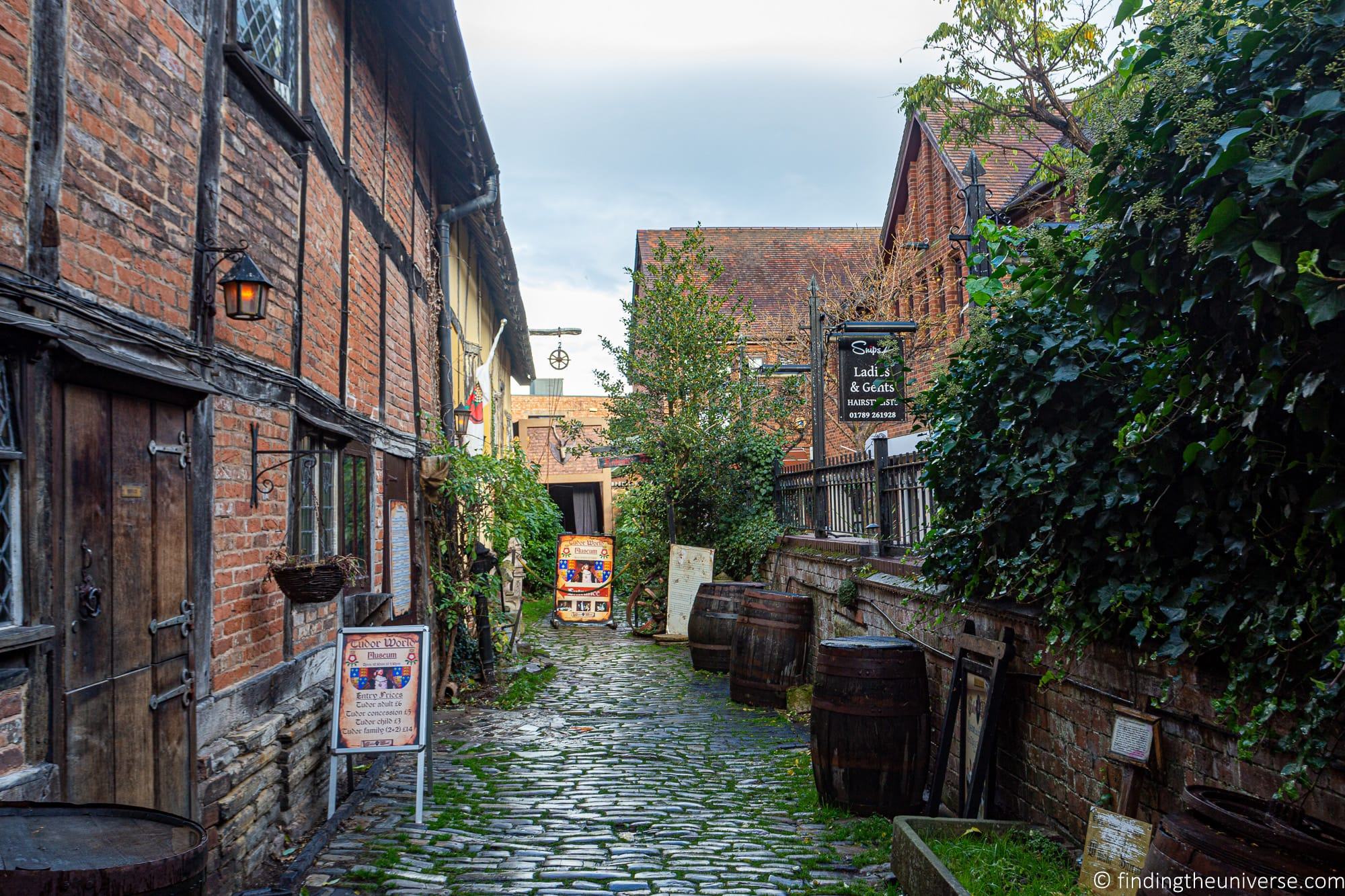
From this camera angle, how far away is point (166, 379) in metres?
3.97

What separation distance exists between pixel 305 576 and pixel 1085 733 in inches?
153

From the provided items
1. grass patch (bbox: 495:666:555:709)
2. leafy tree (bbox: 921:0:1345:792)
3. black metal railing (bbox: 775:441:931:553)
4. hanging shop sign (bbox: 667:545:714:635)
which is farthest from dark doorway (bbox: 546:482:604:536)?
leafy tree (bbox: 921:0:1345:792)

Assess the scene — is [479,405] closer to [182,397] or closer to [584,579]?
[584,579]

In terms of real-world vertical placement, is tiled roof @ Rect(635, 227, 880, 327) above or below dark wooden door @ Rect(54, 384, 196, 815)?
above

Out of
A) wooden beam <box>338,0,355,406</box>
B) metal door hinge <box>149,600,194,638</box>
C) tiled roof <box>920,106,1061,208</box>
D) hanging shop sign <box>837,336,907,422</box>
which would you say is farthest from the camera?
→ tiled roof <box>920,106,1061,208</box>

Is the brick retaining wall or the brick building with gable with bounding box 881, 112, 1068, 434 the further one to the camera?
the brick building with gable with bounding box 881, 112, 1068, 434

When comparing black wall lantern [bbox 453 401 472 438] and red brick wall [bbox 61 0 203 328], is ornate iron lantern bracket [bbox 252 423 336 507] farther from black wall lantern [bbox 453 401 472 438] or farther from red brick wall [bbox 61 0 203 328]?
black wall lantern [bbox 453 401 472 438]

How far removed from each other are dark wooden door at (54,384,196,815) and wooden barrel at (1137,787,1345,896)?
337 cm

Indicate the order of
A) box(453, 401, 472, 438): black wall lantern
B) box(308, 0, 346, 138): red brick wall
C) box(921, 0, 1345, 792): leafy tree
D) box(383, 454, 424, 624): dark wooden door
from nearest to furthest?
box(921, 0, 1345, 792): leafy tree
box(308, 0, 346, 138): red brick wall
box(383, 454, 424, 624): dark wooden door
box(453, 401, 472, 438): black wall lantern

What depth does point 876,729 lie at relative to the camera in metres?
5.65

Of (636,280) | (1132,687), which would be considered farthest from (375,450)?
(636,280)

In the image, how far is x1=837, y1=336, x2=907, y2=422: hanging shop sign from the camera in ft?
33.4

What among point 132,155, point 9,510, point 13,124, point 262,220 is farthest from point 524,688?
point 13,124

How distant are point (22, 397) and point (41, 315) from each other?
0.87ft
